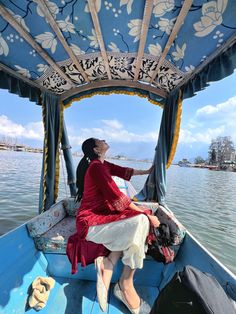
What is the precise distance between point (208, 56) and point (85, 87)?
1.73m

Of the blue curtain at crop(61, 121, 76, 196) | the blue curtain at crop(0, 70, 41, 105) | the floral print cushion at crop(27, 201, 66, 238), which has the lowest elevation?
the floral print cushion at crop(27, 201, 66, 238)

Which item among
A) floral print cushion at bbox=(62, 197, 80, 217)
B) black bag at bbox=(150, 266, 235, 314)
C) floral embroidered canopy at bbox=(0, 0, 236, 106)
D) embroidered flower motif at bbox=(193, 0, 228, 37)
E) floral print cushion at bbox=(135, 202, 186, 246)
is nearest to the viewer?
black bag at bbox=(150, 266, 235, 314)

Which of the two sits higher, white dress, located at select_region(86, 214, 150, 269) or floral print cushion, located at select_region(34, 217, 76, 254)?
white dress, located at select_region(86, 214, 150, 269)

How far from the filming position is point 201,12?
48.5 inches

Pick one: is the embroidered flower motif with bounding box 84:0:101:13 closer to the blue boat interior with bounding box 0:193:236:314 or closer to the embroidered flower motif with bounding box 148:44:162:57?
the embroidered flower motif with bounding box 148:44:162:57

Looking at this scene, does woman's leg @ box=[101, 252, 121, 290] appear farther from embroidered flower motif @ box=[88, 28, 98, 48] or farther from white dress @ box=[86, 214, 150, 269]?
embroidered flower motif @ box=[88, 28, 98, 48]

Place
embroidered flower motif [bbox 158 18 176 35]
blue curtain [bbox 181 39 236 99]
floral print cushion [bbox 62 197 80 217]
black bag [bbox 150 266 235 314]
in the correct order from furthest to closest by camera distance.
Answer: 1. floral print cushion [bbox 62 197 80 217]
2. blue curtain [bbox 181 39 236 99]
3. embroidered flower motif [bbox 158 18 176 35]
4. black bag [bbox 150 266 235 314]

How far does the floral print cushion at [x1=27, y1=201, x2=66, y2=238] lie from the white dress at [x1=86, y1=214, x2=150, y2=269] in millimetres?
661

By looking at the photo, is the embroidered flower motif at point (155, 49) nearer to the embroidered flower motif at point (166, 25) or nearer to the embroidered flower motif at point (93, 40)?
the embroidered flower motif at point (166, 25)

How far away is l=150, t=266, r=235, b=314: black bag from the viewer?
0.83m

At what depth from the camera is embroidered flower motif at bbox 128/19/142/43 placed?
4.64 ft

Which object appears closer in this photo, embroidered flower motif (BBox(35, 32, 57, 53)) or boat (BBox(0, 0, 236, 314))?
boat (BBox(0, 0, 236, 314))

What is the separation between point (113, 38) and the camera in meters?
1.65

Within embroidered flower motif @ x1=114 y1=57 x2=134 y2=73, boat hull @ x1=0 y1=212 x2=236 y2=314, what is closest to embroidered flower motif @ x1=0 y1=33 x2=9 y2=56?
embroidered flower motif @ x1=114 y1=57 x2=134 y2=73
